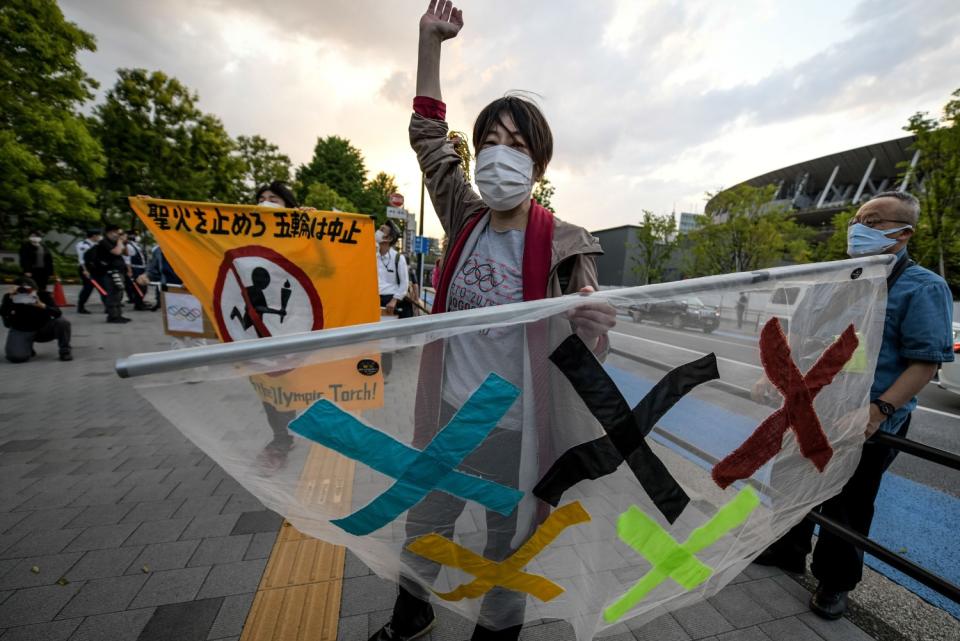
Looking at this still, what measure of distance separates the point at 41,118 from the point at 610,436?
68.6ft

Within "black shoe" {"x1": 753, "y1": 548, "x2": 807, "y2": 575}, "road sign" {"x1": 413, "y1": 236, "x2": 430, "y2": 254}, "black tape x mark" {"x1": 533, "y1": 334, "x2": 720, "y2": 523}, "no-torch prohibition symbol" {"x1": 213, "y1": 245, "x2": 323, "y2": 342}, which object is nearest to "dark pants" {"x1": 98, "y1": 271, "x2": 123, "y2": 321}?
"no-torch prohibition symbol" {"x1": 213, "y1": 245, "x2": 323, "y2": 342}

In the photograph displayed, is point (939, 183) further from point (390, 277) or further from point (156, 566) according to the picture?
point (156, 566)

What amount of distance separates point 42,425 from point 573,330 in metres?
5.02

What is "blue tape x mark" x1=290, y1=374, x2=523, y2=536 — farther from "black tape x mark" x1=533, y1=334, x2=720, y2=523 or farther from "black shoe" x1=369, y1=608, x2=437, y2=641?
"black shoe" x1=369, y1=608, x2=437, y2=641

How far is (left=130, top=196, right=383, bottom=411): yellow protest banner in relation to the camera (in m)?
2.63

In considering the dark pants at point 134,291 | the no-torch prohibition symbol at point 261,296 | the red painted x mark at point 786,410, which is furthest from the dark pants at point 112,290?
the red painted x mark at point 786,410

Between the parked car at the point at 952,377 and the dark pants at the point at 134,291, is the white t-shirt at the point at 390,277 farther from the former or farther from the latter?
the dark pants at the point at 134,291

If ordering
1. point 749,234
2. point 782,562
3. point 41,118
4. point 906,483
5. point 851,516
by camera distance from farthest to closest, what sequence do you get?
1. point 749,234
2. point 41,118
3. point 906,483
4. point 782,562
5. point 851,516

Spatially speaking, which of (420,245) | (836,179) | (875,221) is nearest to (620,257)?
(836,179)

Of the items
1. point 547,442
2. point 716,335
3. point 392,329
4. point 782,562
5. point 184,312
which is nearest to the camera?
point 392,329

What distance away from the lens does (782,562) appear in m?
2.27

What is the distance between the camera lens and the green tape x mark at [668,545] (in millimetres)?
1283

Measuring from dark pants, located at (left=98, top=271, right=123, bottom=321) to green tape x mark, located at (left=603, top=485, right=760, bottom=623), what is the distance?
1109 cm

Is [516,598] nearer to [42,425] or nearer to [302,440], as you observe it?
[302,440]
